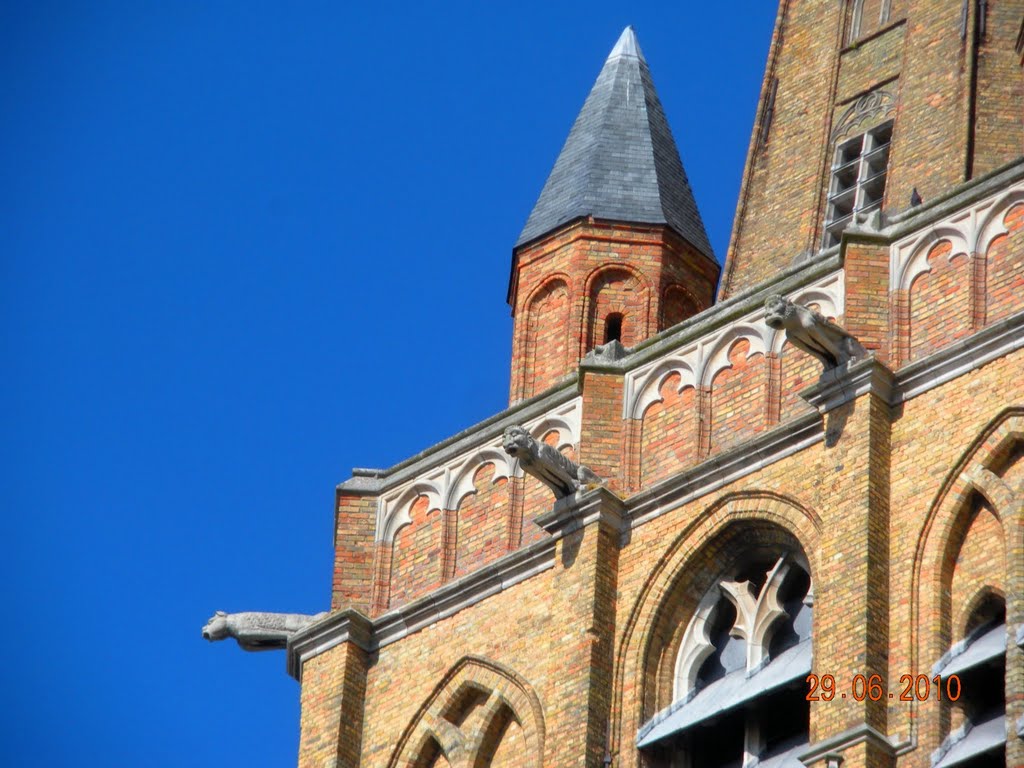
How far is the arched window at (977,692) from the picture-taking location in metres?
31.4

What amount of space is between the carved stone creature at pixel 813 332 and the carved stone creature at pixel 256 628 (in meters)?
6.26

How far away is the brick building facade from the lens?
32906mm

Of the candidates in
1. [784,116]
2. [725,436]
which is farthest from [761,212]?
[725,436]

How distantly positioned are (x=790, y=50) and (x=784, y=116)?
1.12 metres

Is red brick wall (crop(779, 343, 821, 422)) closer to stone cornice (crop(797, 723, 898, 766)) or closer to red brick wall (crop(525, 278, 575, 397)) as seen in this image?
stone cornice (crop(797, 723, 898, 766))

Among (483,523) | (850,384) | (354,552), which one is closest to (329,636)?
(354,552)

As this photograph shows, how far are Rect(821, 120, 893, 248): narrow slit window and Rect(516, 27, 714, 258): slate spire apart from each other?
1.85 meters

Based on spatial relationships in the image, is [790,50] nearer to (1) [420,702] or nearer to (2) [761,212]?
(2) [761,212]

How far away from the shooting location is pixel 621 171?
135 ft

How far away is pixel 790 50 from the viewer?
1651 inches

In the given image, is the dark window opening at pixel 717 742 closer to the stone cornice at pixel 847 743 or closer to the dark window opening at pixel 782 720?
the dark window opening at pixel 782 720

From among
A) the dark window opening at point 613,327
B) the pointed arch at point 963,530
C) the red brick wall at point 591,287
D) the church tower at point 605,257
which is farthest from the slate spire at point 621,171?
the pointed arch at point 963,530

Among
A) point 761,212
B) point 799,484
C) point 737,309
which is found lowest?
point 799,484

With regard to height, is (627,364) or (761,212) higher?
(761,212)
